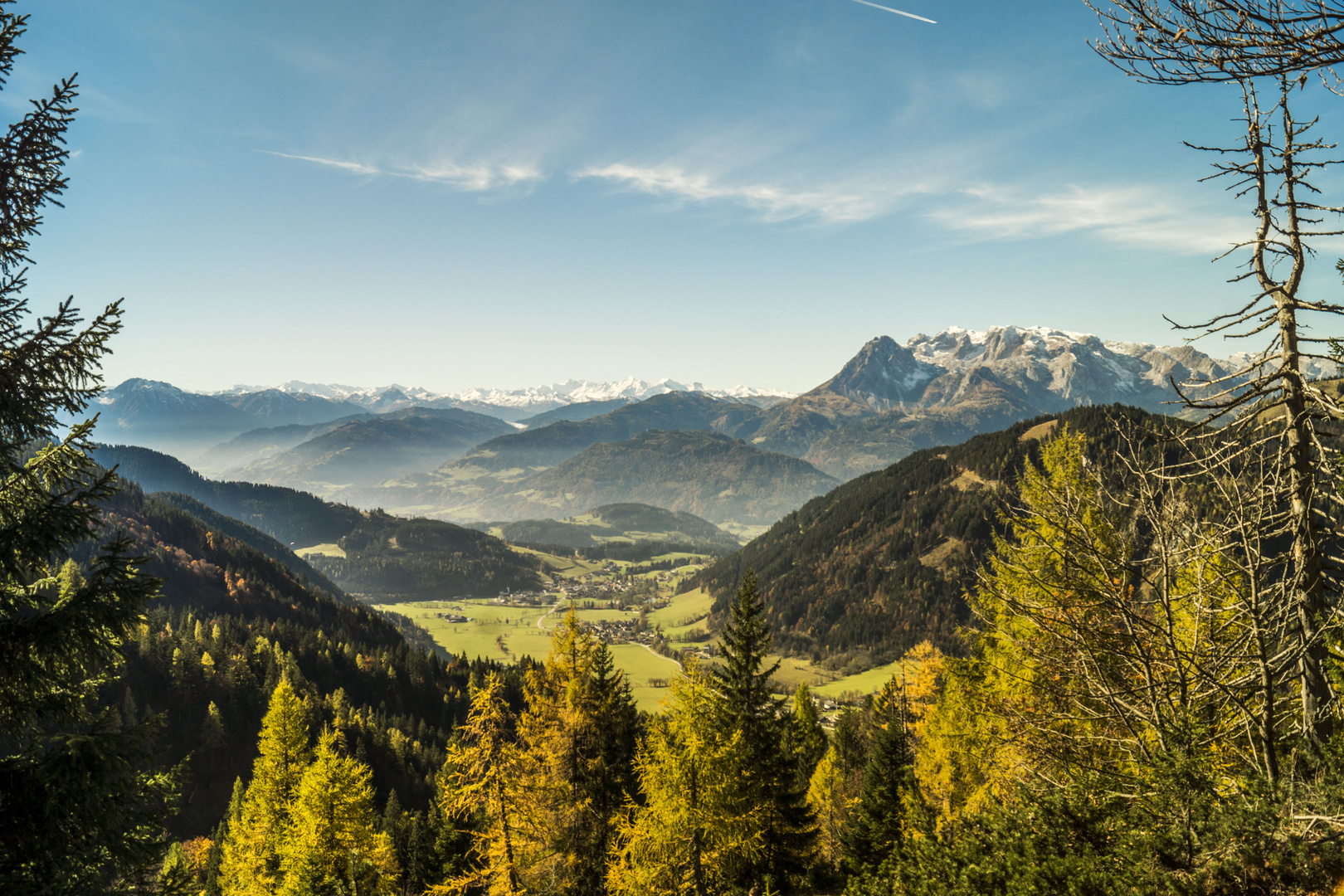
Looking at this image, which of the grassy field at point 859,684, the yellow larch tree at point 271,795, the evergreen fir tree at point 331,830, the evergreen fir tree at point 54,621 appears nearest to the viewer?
the evergreen fir tree at point 54,621

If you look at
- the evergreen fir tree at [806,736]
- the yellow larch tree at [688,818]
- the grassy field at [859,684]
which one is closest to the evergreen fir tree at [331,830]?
the yellow larch tree at [688,818]

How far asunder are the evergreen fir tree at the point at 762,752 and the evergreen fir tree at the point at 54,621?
738 inches

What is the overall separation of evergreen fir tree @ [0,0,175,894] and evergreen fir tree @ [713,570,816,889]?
18752 millimetres

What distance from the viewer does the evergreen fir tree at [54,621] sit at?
874 cm

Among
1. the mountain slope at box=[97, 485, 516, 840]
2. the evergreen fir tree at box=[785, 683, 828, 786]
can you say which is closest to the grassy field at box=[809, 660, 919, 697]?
the mountain slope at box=[97, 485, 516, 840]

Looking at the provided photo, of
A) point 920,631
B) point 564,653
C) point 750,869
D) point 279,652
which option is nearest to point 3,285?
point 564,653

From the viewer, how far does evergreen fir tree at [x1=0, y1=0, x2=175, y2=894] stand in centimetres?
Answer: 874

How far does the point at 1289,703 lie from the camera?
37.4ft

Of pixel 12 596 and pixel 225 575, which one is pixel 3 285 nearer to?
pixel 12 596

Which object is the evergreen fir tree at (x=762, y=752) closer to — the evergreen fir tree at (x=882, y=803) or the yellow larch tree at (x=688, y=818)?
the yellow larch tree at (x=688, y=818)

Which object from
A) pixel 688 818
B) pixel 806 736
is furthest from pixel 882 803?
pixel 806 736

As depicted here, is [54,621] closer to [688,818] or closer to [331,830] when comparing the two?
[688,818]

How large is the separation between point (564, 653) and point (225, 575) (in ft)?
675

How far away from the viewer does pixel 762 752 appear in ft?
81.6
